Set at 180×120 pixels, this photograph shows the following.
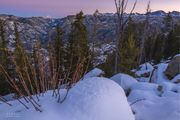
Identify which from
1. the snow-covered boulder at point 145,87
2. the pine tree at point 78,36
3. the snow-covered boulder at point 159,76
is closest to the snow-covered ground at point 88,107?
A: the snow-covered boulder at point 145,87

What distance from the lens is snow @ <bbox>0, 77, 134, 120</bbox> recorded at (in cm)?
378

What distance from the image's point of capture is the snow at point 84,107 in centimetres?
378

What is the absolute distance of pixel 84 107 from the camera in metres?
3.84

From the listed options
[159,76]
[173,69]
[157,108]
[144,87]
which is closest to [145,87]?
[144,87]

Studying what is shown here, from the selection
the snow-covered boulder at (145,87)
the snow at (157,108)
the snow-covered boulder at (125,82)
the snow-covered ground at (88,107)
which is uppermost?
the snow-covered ground at (88,107)

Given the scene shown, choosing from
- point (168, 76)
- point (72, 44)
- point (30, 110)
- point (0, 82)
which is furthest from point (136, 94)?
point (0, 82)

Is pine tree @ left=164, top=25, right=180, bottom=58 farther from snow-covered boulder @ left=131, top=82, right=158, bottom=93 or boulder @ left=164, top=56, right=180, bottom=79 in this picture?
snow-covered boulder @ left=131, top=82, right=158, bottom=93

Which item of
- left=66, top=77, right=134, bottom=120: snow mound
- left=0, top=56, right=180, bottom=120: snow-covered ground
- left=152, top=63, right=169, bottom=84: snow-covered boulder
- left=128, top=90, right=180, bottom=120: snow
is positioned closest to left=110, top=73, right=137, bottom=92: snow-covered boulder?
left=128, top=90, right=180, bottom=120: snow

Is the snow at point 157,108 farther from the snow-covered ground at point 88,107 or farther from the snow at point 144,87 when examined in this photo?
the snow at point 144,87

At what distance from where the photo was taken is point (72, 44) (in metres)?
29.3

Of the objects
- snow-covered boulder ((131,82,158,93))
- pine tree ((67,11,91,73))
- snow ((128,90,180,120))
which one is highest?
snow ((128,90,180,120))

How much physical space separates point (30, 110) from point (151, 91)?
3418mm

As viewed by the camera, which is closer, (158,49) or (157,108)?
(157,108)

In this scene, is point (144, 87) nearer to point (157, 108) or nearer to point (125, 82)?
point (125, 82)
